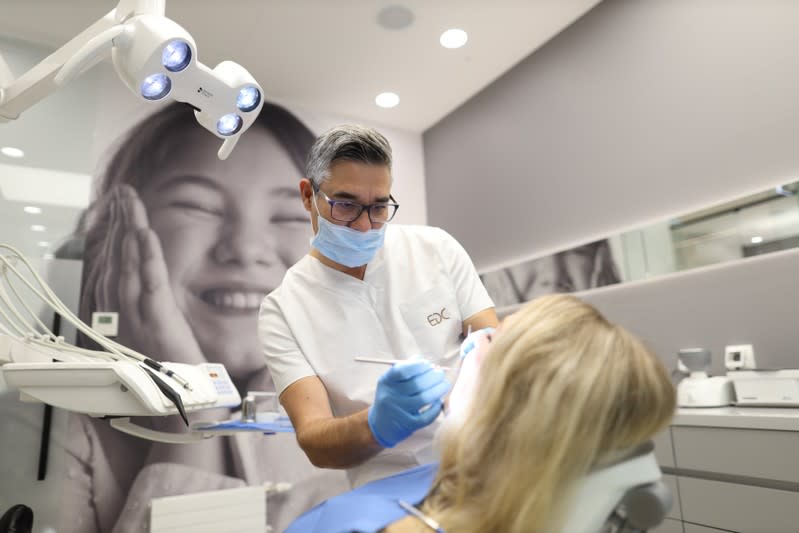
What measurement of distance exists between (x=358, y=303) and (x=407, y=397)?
58cm

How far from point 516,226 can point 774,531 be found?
213cm

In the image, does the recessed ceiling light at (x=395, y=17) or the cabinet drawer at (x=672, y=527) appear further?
the recessed ceiling light at (x=395, y=17)

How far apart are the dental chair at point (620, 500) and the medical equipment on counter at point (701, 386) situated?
147 cm

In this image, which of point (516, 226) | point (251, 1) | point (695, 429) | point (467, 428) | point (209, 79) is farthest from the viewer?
point (516, 226)

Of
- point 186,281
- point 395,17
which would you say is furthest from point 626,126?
point 186,281

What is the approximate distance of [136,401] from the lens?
1.71 m

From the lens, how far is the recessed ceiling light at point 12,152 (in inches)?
109

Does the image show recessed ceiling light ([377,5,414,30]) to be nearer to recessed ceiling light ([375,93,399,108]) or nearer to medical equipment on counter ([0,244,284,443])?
recessed ceiling light ([375,93,399,108])

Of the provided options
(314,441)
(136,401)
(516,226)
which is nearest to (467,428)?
(314,441)

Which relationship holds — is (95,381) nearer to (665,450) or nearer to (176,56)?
(176,56)

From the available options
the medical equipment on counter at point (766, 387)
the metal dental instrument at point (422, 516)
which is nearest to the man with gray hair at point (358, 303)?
the metal dental instrument at point (422, 516)

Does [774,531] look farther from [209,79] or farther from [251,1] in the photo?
[251,1]

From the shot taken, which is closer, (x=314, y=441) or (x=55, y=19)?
(x=314, y=441)

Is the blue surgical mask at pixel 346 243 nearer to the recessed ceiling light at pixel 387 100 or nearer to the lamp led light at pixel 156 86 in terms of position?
the lamp led light at pixel 156 86
